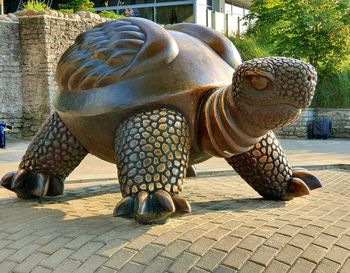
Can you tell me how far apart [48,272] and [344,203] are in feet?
7.08

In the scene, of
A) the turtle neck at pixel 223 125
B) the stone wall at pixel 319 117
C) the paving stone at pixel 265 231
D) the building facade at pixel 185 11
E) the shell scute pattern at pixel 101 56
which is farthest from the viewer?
the building facade at pixel 185 11

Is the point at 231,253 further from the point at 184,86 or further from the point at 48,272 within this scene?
the point at 184,86

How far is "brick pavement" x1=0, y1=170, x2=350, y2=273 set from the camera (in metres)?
2.40

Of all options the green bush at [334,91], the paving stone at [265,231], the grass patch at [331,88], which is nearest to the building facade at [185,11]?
the grass patch at [331,88]

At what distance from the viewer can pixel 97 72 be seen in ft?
10.5

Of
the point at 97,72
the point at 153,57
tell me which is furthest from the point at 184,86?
the point at 97,72

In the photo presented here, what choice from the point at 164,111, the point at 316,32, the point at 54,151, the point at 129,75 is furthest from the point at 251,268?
the point at 316,32

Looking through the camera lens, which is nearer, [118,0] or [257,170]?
[257,170]

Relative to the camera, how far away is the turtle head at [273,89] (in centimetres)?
272

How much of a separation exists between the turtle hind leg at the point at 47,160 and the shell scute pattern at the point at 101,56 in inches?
14.9

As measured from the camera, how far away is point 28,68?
1316 cm

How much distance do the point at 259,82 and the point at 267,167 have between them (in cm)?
98

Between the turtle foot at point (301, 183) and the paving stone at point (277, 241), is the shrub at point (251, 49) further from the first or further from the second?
the paving stone at point (277, 241)

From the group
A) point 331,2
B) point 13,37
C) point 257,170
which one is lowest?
point 257,170
